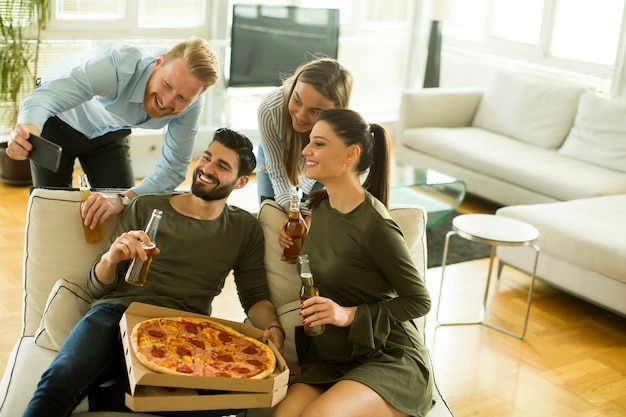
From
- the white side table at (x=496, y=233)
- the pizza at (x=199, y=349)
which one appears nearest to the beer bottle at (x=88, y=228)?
the pizza at (x=199, y=349)

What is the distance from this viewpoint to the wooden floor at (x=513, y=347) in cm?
323

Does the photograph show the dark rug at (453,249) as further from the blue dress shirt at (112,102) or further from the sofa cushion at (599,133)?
the blue dress shirt at (112,102)

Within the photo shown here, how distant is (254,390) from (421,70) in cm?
573

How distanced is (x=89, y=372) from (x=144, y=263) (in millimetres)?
329

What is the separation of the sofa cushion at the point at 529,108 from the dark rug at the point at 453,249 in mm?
1166

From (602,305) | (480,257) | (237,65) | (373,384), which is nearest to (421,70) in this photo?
(237,65)

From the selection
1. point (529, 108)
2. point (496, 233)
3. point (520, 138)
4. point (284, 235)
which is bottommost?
point (496, 233)

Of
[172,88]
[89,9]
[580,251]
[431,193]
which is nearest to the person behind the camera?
[172,88]

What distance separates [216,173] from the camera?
2.50 metres

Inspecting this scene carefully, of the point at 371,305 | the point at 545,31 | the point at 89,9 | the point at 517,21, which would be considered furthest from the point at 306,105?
the point at 517,21

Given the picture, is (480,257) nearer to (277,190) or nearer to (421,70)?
(277,190)

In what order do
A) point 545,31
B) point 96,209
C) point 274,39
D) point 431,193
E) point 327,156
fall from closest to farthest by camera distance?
1. point 327,156
2. point 96,209
3. point 431,193
4. point 274,39
5. point 545,31

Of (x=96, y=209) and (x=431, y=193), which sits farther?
(x=431, y=193)

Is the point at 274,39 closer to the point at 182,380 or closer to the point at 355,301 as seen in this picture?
the point at 355,301
